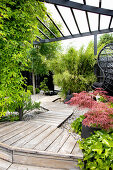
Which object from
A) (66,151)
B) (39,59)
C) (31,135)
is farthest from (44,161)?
(39,59)

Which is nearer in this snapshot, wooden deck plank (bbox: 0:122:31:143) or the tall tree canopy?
wooden deck plank (bbox: 0:122:31:143)

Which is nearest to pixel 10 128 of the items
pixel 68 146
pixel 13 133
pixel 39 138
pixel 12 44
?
pixel 13 133

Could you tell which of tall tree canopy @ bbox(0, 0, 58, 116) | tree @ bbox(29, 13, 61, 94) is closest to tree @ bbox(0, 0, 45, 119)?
tall tree canopy @ bbox(0, 0, 58, 116)

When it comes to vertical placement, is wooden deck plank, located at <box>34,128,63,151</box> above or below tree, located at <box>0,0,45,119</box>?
below

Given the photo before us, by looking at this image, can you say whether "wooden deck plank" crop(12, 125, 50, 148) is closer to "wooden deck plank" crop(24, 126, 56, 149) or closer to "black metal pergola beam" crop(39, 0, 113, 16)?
"wooden deck plank" crop(24, 126, 56, 149)

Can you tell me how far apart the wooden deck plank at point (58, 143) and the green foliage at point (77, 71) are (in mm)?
2239

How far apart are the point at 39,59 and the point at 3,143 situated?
486 centimetres

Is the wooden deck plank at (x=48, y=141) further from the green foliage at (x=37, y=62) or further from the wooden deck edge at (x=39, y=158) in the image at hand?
the green foliage at (x=37, y=62)

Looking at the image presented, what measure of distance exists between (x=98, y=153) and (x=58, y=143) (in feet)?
2.02

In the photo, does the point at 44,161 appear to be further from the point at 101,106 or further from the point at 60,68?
the point at 60,68

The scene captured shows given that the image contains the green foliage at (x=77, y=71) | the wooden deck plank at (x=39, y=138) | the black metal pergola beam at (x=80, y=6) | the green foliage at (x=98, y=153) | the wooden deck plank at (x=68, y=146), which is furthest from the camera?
the green foliage at (x=77, y=71)

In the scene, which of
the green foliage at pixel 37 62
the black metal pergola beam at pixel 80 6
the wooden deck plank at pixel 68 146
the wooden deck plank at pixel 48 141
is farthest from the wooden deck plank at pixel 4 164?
the green foliage at pixel 37 62

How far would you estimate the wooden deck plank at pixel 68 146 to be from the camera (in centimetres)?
151

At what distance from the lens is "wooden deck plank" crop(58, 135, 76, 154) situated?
1508 millimetres
